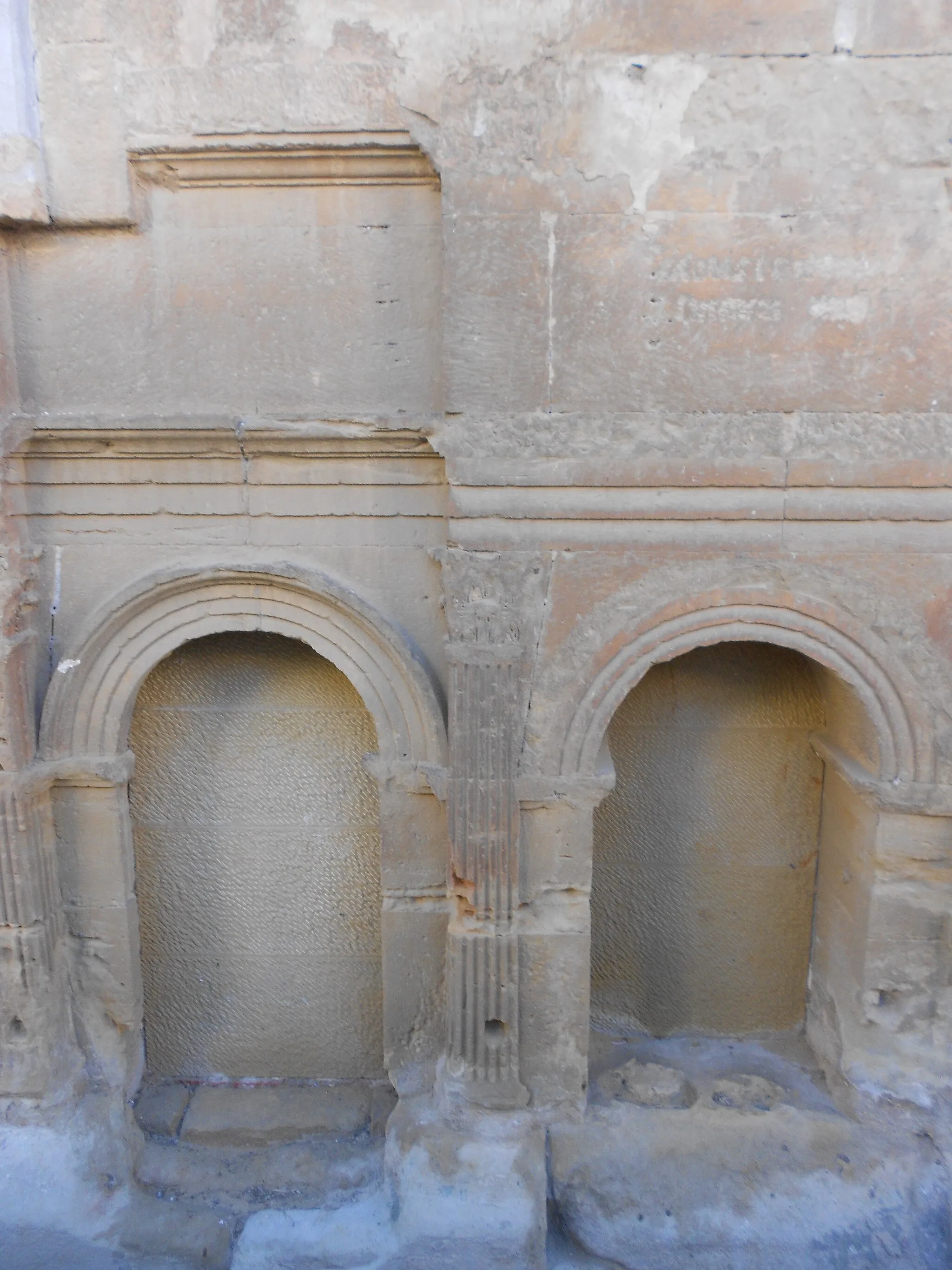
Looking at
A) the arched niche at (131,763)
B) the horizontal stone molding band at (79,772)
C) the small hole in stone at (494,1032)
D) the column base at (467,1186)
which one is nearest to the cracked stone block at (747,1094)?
the column base at (467,1186)

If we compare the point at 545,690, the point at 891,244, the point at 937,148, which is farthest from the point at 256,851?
the point at 937,148

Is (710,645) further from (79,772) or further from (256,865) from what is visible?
(79,772)

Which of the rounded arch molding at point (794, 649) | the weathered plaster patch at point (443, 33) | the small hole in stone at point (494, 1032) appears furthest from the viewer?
the small hole in stone at point (494, 1032)

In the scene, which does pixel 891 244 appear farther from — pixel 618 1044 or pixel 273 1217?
pixel 273 1217

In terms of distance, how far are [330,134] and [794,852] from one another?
163 inches

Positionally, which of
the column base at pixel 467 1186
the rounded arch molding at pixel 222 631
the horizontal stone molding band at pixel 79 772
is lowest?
the column base at pixel 467 1186

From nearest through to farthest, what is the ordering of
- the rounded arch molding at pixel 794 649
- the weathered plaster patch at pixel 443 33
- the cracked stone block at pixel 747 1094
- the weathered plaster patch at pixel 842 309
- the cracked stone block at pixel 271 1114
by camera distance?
the weathered plaster patch at pixel 443 33 → the weathered plaster patch at pixel 842 309 → the rounded arch molding at pixel 794 649 → the cracked stone block at pixel 747 1094 → the cracked stone block at pixel 271 1114

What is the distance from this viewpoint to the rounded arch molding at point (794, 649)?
3.49m

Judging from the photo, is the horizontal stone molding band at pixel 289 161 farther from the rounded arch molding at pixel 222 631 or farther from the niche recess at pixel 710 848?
the niche recess at pixel 710 848

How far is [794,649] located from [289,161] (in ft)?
9.92

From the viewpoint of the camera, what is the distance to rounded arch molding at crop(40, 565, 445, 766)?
12.7 ft

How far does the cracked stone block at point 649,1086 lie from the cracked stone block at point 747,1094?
12 centimetres

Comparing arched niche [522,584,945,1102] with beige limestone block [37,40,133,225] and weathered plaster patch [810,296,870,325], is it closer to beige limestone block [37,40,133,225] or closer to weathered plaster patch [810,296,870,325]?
weathered plaster patch [810,296,870,325]

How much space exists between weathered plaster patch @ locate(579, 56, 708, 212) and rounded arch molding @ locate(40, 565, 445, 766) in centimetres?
207
